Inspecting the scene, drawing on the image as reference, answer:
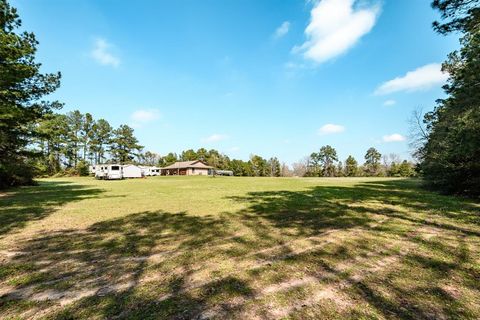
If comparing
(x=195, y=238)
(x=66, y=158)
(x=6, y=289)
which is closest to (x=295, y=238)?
(x=195, y=238)

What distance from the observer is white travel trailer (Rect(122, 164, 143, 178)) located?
4082 centimetres

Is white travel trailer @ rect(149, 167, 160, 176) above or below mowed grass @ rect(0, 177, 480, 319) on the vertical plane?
above

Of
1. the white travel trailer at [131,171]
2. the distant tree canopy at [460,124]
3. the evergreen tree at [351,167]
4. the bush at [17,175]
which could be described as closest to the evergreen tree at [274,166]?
the evergreen tree at [351,167]

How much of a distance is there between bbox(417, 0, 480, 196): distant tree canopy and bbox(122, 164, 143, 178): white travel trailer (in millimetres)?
39941

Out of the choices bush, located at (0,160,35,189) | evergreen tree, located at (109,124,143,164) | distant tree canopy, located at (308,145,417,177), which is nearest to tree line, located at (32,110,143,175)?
evergreen tree, located at (109,124,143,164)

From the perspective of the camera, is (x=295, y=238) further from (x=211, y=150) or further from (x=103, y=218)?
(x=211, y=150)

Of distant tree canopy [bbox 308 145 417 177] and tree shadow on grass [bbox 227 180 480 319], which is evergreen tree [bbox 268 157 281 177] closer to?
distant tree canopy [bbox 308 145 417 177]

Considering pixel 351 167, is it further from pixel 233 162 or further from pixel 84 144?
pixel 84 144

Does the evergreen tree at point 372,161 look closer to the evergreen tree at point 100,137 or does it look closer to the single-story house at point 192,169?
the single-story house at point 192,169

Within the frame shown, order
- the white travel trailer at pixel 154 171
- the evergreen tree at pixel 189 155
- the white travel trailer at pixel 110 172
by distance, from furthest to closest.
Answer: the evergreen tree at pixel 189 155
the white travel trailer at pixel 154 171
the white travel trailer at pixel 110 172

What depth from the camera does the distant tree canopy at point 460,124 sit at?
7086mm

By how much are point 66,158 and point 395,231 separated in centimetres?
6170

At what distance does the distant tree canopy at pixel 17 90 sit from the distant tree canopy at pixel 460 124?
1735 cm

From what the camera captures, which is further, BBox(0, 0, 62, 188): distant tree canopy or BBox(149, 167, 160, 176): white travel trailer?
BBox(149, 167, 160, 176): white travel trailer
